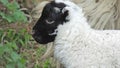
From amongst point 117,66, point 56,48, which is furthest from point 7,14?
point 117,66

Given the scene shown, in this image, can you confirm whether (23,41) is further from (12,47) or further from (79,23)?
(79,23)

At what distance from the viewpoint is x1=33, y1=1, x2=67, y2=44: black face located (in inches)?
219

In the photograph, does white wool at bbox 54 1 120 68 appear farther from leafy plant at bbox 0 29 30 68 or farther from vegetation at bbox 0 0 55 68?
vegetation at bbox 0 0 55 68

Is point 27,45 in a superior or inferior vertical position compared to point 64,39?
inferior

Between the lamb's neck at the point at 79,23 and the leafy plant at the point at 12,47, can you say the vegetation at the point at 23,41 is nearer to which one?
the leafy plant at the point at 12,47

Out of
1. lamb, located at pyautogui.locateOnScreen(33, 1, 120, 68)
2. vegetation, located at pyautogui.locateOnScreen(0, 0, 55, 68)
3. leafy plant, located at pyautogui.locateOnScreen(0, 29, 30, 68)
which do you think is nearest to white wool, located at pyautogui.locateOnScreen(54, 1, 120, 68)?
lamb, located at pyautogui.locateOnScreen(33, 1, 120, 68)

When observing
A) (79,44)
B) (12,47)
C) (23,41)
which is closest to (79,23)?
(79,44)

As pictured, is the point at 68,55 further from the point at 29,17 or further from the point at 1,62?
the point at 29,17

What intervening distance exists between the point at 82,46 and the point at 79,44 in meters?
0.04

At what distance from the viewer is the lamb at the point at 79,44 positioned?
554 centimetres

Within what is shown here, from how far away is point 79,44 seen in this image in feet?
18.5

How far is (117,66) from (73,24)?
56 centimetres

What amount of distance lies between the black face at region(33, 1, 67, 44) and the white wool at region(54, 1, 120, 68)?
0.06 meters

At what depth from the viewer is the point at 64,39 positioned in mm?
5559
